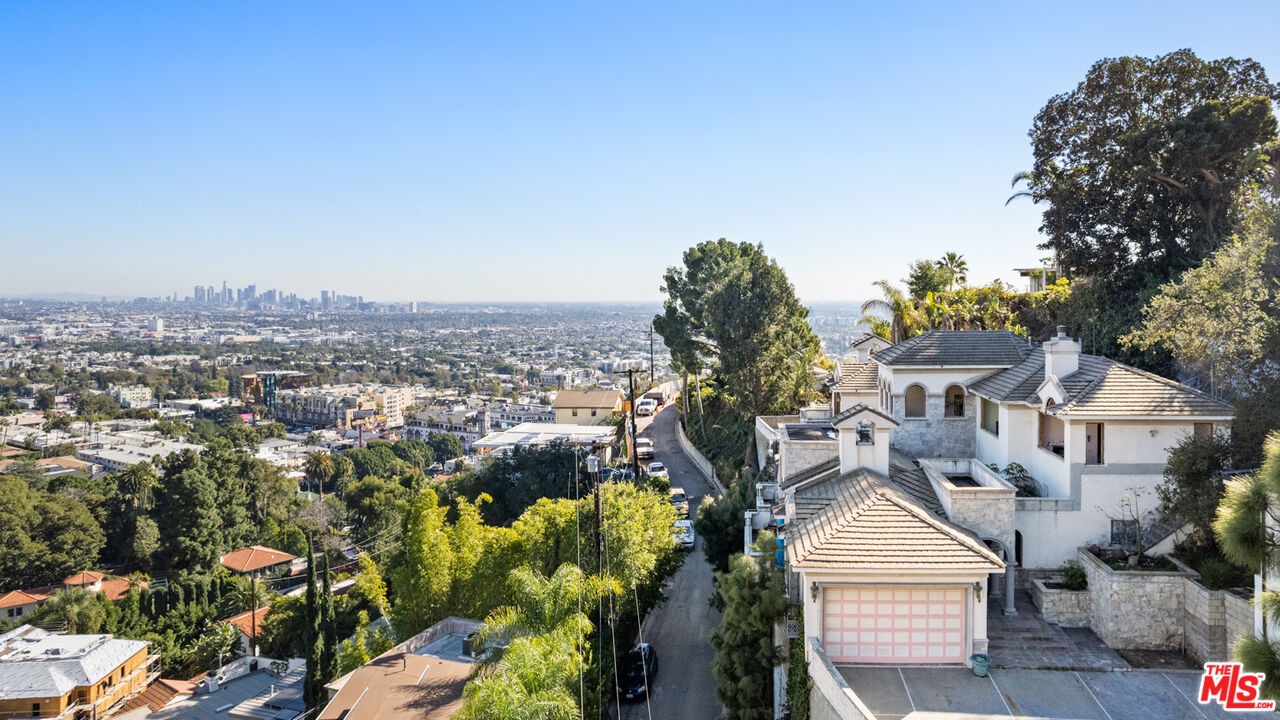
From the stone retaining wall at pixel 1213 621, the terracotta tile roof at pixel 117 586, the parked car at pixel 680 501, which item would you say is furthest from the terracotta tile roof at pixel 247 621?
the stone retaining wall at pixel 1213 621

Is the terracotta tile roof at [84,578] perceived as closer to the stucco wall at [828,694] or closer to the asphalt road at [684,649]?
the asphalt road at [684,649]

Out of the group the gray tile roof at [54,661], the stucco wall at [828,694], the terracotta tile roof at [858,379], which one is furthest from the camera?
the gray tile roof at [54,661]

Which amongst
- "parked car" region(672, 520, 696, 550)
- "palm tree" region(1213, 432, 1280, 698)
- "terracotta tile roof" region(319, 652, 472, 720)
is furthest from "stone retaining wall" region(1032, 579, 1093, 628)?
"parked car" region(672, 520, 696, 550)

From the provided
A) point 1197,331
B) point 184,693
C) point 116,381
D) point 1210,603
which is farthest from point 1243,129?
point 116,381

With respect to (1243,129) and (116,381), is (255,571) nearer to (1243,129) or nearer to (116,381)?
(1243,129)

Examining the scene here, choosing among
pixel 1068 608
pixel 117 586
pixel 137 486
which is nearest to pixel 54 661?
pixel 117 586

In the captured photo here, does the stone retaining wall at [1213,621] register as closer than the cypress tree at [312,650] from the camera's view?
Yes
